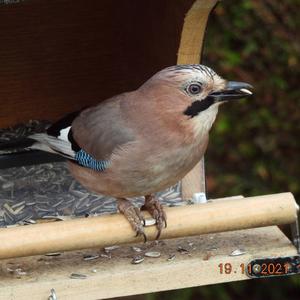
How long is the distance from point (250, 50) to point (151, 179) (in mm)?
1690

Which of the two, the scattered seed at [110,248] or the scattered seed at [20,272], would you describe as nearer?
the scattered seed at [20,272]

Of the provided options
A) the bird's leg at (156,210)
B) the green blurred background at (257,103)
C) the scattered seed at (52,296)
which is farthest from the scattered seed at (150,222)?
the green blurred background at (257,103)

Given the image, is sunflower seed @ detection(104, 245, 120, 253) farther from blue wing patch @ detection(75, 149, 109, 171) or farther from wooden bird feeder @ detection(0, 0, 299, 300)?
blue wing patch @ detection(75, 149, 109, 171)

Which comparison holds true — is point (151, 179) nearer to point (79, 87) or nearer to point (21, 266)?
point (21, 266)

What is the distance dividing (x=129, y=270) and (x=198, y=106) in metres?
0.51

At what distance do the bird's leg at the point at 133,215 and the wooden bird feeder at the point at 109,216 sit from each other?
0.08 feet

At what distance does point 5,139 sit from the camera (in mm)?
3742

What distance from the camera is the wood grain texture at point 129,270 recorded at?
9.19 ft

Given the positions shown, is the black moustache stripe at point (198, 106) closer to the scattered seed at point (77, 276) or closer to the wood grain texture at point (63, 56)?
the scattered seed at point (77, 276)

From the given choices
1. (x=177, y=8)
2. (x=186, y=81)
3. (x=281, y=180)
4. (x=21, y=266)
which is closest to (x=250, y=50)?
(x=281, y=180)

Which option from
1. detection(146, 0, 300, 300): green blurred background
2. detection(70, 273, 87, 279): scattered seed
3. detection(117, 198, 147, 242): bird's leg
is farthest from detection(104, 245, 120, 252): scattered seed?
detection(146, 0, 300, 300): green blurred background

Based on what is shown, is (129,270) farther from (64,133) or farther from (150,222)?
(64,133)
